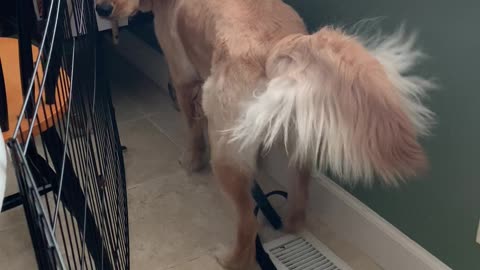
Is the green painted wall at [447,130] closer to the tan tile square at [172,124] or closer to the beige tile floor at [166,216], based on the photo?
the beige tile floor at [166,216]

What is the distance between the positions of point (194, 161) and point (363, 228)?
1.99ft

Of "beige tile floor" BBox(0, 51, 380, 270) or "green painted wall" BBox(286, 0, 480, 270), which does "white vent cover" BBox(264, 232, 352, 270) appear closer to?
"beige tile floor" BBox(0, 51, 380, 270)

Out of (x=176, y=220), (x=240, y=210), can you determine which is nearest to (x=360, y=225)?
(x=240, y=210)

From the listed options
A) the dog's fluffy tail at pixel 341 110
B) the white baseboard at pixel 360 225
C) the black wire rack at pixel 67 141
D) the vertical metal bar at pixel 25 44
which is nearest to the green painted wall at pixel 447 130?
the white baseboard at pixel 360 225

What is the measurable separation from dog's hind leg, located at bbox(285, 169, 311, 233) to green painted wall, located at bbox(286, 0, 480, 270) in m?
0.23

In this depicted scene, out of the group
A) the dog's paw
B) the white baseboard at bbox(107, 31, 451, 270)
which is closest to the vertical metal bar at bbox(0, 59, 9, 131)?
the white baseboard at bbox(107, 31, 451, 270)

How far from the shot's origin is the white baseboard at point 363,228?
137cm

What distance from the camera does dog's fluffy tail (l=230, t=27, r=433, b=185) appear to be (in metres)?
0.95

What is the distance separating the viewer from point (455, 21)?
112 cm

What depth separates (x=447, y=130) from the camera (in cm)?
121

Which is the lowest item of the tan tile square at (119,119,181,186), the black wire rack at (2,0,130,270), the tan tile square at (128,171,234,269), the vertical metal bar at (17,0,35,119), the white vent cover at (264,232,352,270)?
the white vent cover at (264,232,352,270)

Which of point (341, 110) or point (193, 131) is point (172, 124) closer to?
point (193, 131)

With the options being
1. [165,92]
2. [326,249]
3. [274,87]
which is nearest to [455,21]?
[274,87]

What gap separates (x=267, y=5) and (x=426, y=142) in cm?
47
